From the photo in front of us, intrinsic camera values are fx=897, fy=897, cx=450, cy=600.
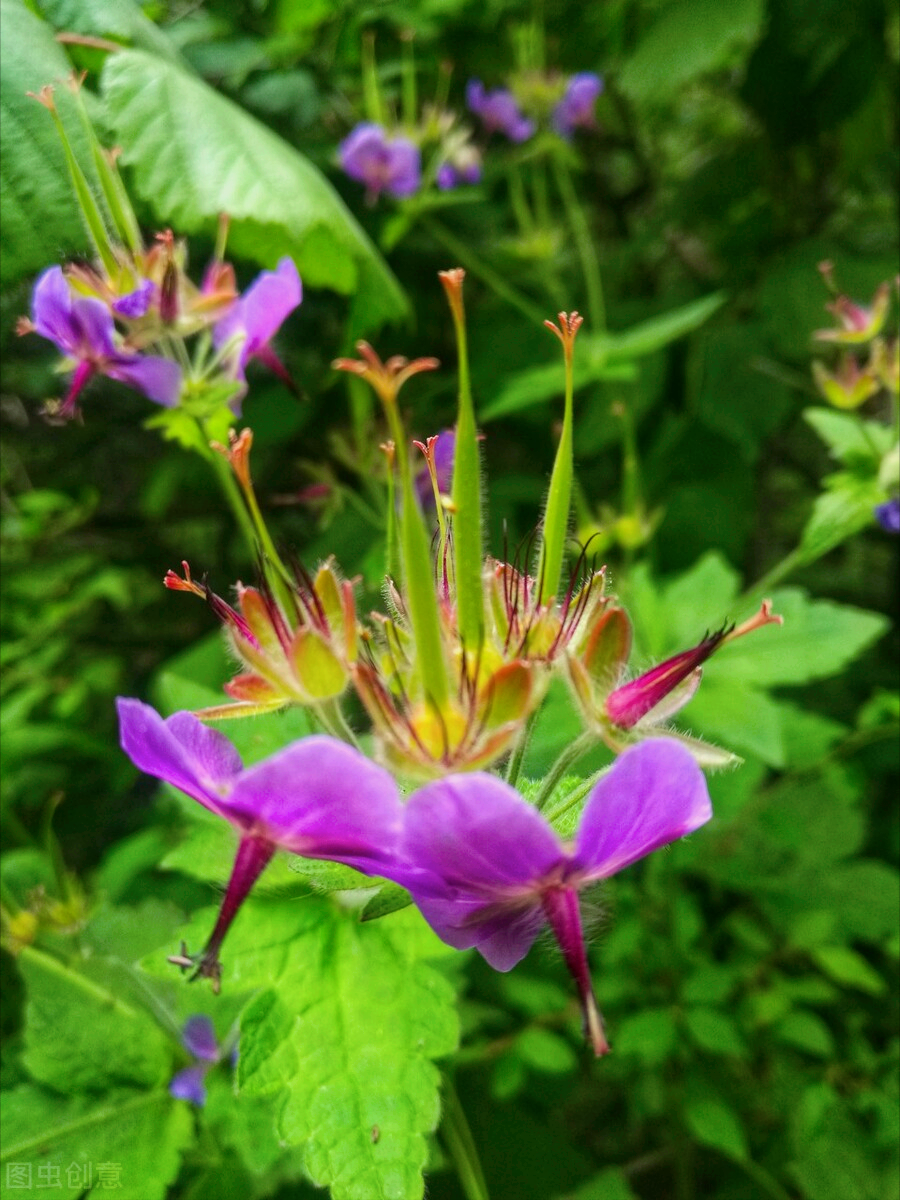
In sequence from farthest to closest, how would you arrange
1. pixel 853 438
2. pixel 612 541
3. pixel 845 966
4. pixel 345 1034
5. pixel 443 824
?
pixel 612 541 < pixel 845 966 < pixel 853 438 < pixel 345 1034 < pixel 443 824

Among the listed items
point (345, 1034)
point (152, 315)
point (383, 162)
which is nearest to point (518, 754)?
point (345, 1034)

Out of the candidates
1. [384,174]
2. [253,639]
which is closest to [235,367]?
[253,639]

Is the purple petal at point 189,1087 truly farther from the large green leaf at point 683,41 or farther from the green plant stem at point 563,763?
the large green leaf at point 683,41

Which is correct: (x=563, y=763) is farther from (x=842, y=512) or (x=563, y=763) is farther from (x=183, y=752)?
(x=842, y=512)

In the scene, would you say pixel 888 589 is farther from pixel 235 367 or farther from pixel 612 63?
pixel 235 367

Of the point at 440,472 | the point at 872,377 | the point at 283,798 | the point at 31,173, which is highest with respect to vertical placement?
the point at 31,173

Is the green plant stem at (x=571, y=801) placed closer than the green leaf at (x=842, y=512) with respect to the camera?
Yes

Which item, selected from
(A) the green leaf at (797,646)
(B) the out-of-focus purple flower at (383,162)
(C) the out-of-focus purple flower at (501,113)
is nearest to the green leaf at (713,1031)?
(A) the green leaf at (797,646)
